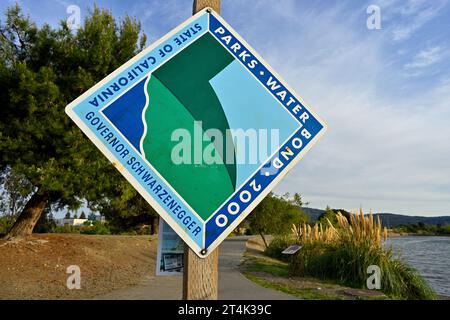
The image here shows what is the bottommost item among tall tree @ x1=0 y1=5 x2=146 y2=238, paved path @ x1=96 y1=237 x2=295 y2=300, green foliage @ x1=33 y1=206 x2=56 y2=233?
paved path @ x1=96 y1=237 x2=295 y2=300

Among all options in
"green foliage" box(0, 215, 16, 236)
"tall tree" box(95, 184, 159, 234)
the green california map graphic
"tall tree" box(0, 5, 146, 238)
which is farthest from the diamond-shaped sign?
"green foliage" box(0, 215, 16, 236)

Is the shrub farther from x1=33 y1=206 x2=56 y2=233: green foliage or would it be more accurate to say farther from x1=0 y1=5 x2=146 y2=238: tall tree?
x1=33 y1=206 x2=56 y2=233: green foliage

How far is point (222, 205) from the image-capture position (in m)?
1.62

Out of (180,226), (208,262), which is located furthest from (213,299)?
(180,226)

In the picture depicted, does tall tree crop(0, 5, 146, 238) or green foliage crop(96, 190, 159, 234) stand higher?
tall tree crop(0, 5, 146, 238)

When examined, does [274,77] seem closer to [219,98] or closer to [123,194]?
[219,98]

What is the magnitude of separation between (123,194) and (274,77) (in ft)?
36.5

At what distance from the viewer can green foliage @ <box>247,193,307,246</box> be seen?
23188mm

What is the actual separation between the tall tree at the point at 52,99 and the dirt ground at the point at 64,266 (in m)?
1.45

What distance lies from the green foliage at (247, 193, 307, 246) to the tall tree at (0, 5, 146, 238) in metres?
13.3

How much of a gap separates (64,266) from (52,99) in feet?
16.6

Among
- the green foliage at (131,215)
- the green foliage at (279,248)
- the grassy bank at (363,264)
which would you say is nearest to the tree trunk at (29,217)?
the green foliage at (131,215)

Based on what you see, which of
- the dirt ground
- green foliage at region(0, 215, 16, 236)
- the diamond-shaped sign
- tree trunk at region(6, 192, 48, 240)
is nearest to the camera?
the diamond-shaped sign

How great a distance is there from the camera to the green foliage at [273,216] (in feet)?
76.1
